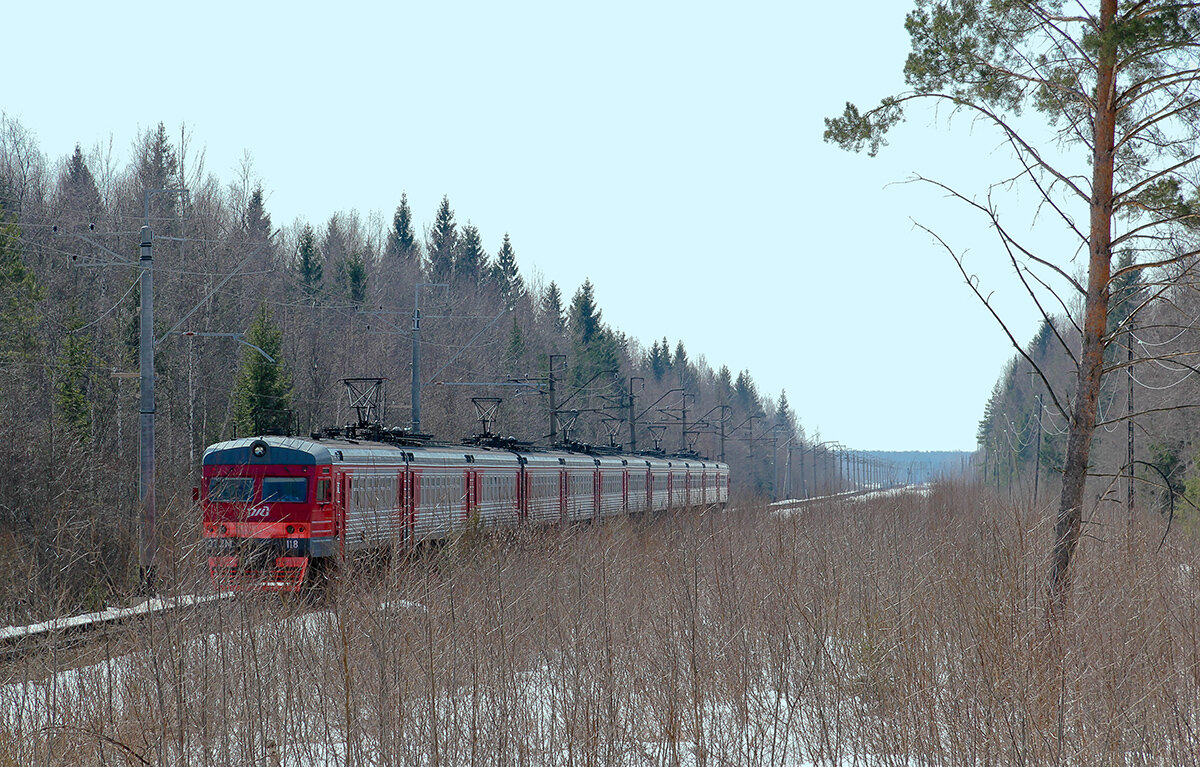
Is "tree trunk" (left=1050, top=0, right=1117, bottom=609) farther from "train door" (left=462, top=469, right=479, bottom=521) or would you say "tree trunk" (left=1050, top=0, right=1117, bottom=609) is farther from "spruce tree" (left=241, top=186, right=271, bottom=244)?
"spruce tree" (left=241, top=186, right=271, bottom=244)

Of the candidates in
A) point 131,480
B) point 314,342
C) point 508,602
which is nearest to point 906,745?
point 508,602

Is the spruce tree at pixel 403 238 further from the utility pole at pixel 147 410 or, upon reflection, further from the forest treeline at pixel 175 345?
the utility pole at pixel 147 410

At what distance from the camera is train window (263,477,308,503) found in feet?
56.0

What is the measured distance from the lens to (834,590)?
1109 centimetres

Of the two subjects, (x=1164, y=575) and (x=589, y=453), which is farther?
(x=589, y=453)

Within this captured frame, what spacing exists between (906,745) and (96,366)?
34896 mm

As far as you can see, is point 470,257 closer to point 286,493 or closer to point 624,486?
point 624,486

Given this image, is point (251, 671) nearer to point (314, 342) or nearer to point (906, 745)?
point (906, 745)

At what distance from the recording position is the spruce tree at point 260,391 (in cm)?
3595

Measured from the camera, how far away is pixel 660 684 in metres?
9.23

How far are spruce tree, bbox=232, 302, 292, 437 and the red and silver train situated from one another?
12.4 m

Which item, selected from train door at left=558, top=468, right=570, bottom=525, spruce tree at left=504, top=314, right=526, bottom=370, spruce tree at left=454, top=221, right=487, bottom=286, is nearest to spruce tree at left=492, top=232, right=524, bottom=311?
spruce tree at left=454, top=221, right=487, bottom=286

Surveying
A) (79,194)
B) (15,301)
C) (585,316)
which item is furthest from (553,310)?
(15,301)

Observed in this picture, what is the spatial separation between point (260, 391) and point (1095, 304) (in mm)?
29736
